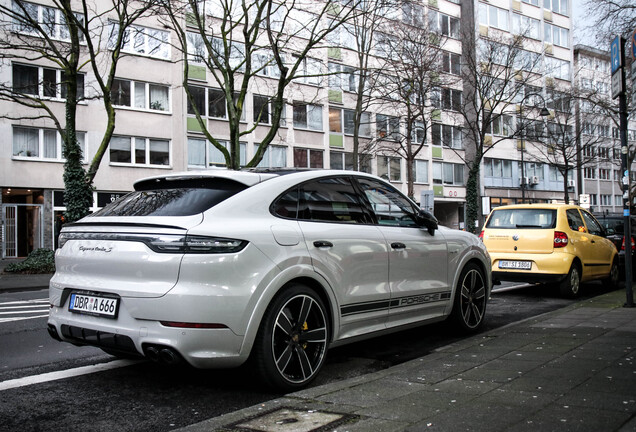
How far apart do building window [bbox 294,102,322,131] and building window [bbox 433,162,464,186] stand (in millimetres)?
13129

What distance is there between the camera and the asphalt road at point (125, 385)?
379cm

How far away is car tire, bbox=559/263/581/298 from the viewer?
419 inches

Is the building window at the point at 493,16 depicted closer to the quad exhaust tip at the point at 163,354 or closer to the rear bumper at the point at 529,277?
the rear bumper at the point at 529,277

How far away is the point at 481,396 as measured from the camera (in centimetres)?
384

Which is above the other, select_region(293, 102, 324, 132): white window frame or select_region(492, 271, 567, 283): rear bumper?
select_region(293, 102, 324, 132): white window frame

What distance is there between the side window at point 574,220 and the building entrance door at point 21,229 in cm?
2568

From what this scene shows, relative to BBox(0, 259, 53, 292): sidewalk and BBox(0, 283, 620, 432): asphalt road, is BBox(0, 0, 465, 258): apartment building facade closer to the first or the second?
BBox(0, 259, 53, 292): sidewalk

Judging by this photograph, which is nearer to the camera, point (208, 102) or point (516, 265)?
point (516, 265)

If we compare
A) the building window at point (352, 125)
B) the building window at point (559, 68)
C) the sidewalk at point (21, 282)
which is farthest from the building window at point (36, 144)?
the building window at point (559, 68)

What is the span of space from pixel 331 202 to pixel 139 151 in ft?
96.2

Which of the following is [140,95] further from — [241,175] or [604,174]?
[604,174]

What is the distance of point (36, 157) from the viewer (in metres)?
29.2

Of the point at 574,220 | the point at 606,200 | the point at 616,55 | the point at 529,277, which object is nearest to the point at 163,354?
the point at 616,55

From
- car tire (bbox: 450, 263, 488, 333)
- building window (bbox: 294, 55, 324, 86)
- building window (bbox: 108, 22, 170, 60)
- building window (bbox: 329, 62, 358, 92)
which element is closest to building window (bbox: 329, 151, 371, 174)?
building window (bbox: 329, 62, 358, 92)
